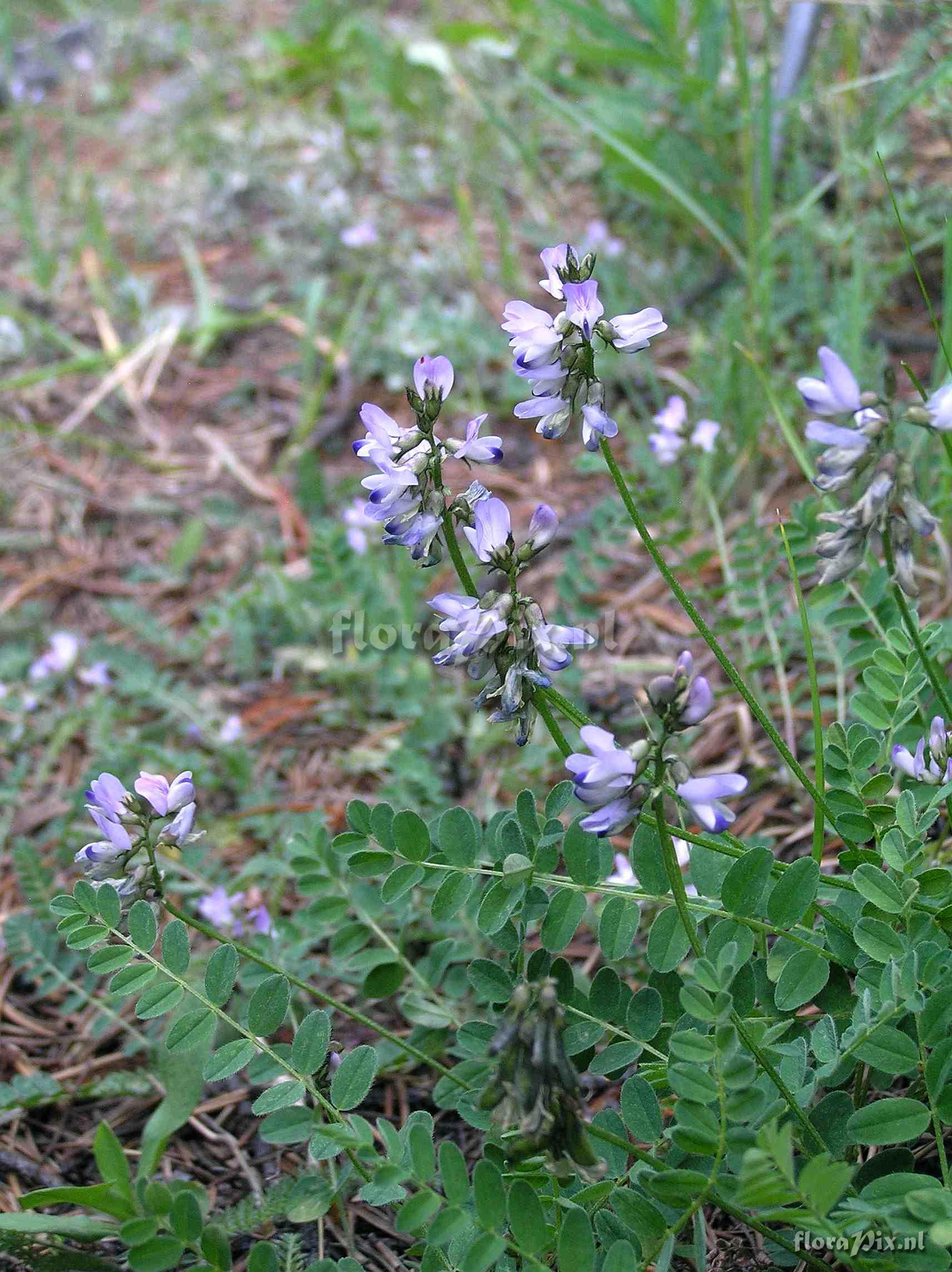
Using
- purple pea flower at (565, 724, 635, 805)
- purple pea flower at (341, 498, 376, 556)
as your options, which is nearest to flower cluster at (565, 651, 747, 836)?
purple pea flower at (565, 724, 635, 805)

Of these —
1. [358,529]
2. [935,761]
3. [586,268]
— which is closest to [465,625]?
[586,268]

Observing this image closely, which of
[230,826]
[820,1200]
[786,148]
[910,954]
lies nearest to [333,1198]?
[820,1200]

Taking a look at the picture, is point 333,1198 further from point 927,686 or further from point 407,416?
point 407,416

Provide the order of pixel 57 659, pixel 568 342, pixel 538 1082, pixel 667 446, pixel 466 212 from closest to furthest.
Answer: pixel 538 1082 → pixel 568 342 → pixel 667 446 → pixel 57 659 → pixel 466 212

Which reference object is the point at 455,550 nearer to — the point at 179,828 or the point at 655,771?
the point at 655,771

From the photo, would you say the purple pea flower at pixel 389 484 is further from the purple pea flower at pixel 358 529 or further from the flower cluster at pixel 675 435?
the purple pea flower at pixel 358 529

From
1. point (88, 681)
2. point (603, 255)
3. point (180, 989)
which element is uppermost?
point (180, 989)
